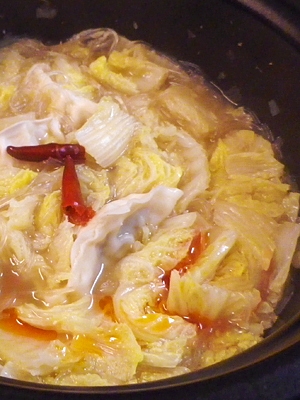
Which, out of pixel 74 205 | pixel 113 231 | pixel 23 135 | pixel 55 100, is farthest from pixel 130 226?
pixel 55 100

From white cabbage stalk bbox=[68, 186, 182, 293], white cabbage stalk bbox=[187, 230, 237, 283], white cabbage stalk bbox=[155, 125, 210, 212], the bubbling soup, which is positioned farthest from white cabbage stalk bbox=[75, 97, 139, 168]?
white cabbage stalk bbox=[187, 230, 237, 283]

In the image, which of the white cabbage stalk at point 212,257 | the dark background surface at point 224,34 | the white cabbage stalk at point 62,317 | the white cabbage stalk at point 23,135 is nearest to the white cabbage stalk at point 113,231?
the white cabbage stalk at point 62,317

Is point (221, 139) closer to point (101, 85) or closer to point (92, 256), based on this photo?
point (101, 85)

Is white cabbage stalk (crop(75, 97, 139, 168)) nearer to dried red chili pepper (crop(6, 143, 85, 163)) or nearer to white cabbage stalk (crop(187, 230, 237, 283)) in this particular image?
dried red chili pepper (crop(6, 143, 85, 163))

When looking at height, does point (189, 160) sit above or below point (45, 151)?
above

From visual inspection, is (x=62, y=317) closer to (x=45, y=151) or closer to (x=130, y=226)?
(x=130, y=226)

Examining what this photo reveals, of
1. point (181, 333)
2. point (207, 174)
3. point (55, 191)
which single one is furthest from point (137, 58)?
point (181, 333)
